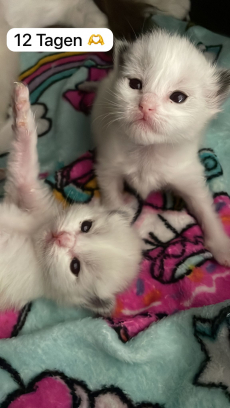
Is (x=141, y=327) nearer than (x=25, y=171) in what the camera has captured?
Yes

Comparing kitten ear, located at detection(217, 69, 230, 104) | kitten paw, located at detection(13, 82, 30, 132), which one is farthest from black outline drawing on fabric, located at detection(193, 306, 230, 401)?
kitten paw, located at detection(13, 82, 30, 132)

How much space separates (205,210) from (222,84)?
0.42m

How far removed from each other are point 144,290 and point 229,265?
0.30 meters

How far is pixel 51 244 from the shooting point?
3.25ft

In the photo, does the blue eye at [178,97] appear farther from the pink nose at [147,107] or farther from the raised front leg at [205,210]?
the raised front leg at [205,210]

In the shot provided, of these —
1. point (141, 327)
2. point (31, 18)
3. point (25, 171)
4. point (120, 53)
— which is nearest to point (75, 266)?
point (141, 327)

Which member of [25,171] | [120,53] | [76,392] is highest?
[120,53]

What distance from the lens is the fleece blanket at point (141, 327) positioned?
0.97 meters

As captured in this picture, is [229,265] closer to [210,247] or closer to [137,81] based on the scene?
[210,247]

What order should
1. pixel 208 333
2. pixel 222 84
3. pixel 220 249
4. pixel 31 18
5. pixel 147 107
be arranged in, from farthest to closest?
pixel 31 18 → pixel 220 249 → pixel 222 84 → pixel 208 333 → pixel 147 107

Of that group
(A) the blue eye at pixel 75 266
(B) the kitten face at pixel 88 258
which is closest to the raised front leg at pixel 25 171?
(B) the kitten face at pixel 88 258

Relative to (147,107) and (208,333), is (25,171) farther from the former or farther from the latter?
(208,333)

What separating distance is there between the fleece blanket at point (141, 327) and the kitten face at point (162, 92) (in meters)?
0.42

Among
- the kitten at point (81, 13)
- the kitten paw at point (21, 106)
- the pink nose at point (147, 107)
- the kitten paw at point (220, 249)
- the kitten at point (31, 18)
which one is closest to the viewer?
the pink nose at point (147, 107)
